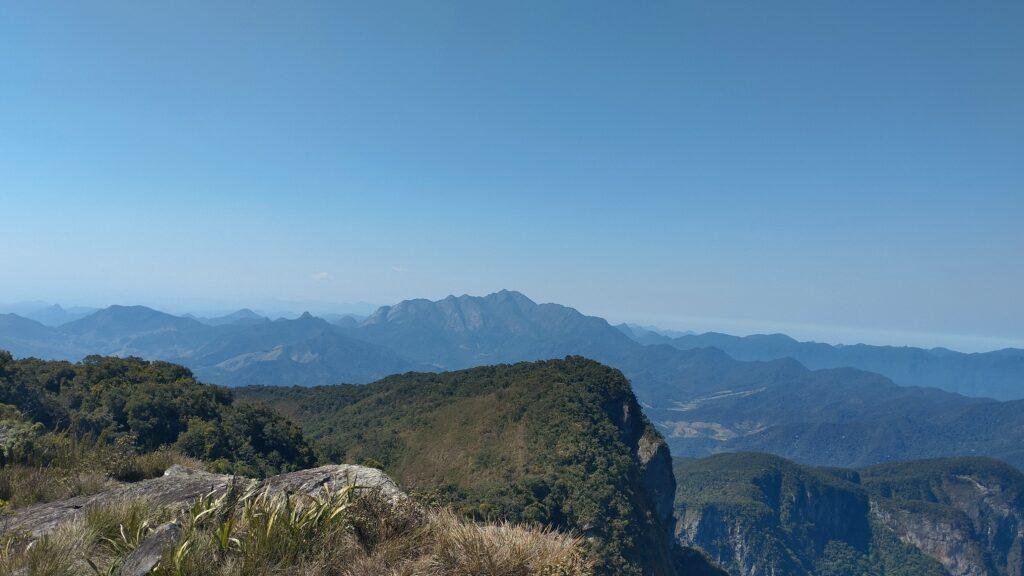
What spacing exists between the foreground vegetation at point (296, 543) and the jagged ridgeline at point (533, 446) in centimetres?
3556

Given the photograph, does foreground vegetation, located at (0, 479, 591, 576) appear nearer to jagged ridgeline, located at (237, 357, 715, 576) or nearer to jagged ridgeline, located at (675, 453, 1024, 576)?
jagged ridgeline, located at (237, 357, 715, 576)

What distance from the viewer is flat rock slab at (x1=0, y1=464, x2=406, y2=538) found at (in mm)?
5844

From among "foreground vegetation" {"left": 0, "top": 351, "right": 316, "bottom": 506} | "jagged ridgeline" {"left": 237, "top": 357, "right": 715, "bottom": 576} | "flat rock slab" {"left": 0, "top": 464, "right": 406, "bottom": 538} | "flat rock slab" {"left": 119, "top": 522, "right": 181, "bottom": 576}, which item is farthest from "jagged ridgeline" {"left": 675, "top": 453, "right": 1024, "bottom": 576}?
"flat rock slab" {"left": 119, "top": 522, "right": 181, "bottom": 576}

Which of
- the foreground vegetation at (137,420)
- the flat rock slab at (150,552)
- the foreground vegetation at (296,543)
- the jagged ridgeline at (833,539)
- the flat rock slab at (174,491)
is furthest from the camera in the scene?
the jagged ridgeline at (833,539)

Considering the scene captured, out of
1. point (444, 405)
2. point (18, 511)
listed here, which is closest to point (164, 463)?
point (18, 511)

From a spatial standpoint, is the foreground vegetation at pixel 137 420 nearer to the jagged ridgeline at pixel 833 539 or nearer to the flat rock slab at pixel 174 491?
the flat rock slab at pixel 174 491

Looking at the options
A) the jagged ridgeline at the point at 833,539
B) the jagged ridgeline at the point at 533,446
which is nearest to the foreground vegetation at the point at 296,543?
the jagged ridgeline at the point at 533,446

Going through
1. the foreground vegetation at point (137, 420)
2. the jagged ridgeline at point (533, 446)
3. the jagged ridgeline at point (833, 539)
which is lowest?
the jagged ridgeline at point (833, 539)

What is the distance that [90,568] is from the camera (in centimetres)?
414

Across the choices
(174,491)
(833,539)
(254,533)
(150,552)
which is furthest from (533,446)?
(833,539)

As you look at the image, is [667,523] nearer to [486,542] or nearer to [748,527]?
[486,542]

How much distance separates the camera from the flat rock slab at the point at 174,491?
584cm

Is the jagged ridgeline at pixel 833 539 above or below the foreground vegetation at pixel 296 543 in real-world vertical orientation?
below

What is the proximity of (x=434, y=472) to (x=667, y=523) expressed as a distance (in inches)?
1596
